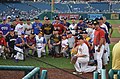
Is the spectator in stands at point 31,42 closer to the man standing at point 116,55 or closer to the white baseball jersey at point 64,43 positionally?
the white baseball jersey at point 64,43

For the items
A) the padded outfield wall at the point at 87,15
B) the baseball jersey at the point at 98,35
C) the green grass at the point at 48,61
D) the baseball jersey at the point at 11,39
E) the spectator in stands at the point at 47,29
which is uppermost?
the baseball jersey at the point at 98,35

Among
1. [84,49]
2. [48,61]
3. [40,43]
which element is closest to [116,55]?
[84,49]

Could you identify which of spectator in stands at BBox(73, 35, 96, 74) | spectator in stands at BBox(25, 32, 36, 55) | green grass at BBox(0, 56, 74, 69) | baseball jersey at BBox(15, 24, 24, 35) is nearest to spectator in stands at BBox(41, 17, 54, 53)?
spectator in stands at BBox(25, 32, 36, 55)

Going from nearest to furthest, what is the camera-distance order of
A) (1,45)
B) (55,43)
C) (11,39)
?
(1,45), (11,39), (55,43)

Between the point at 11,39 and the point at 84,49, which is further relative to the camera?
the point at 11,39

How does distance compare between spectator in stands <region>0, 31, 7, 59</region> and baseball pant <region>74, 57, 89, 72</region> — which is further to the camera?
spectator in stands <region>0, 31, 7, 59</region>

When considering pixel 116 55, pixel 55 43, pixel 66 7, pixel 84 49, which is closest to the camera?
pixel 116 55

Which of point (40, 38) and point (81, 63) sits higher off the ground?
point (40, 38)

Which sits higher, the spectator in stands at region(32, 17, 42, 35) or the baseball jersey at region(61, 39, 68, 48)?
the spectator in stands at region(32, 17, 42, 35)

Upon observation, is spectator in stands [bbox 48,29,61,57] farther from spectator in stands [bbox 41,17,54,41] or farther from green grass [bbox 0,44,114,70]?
green grass [bbox 0,44,114,70]

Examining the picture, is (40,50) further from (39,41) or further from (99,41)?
(99,41)

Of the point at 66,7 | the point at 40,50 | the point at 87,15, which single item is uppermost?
the point at 40,50

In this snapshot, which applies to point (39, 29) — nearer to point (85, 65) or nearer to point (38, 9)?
point (85, 65)

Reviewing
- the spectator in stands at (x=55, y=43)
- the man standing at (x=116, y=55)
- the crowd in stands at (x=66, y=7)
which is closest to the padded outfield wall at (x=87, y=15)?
the crowd in stands at (x=66, y=7)
